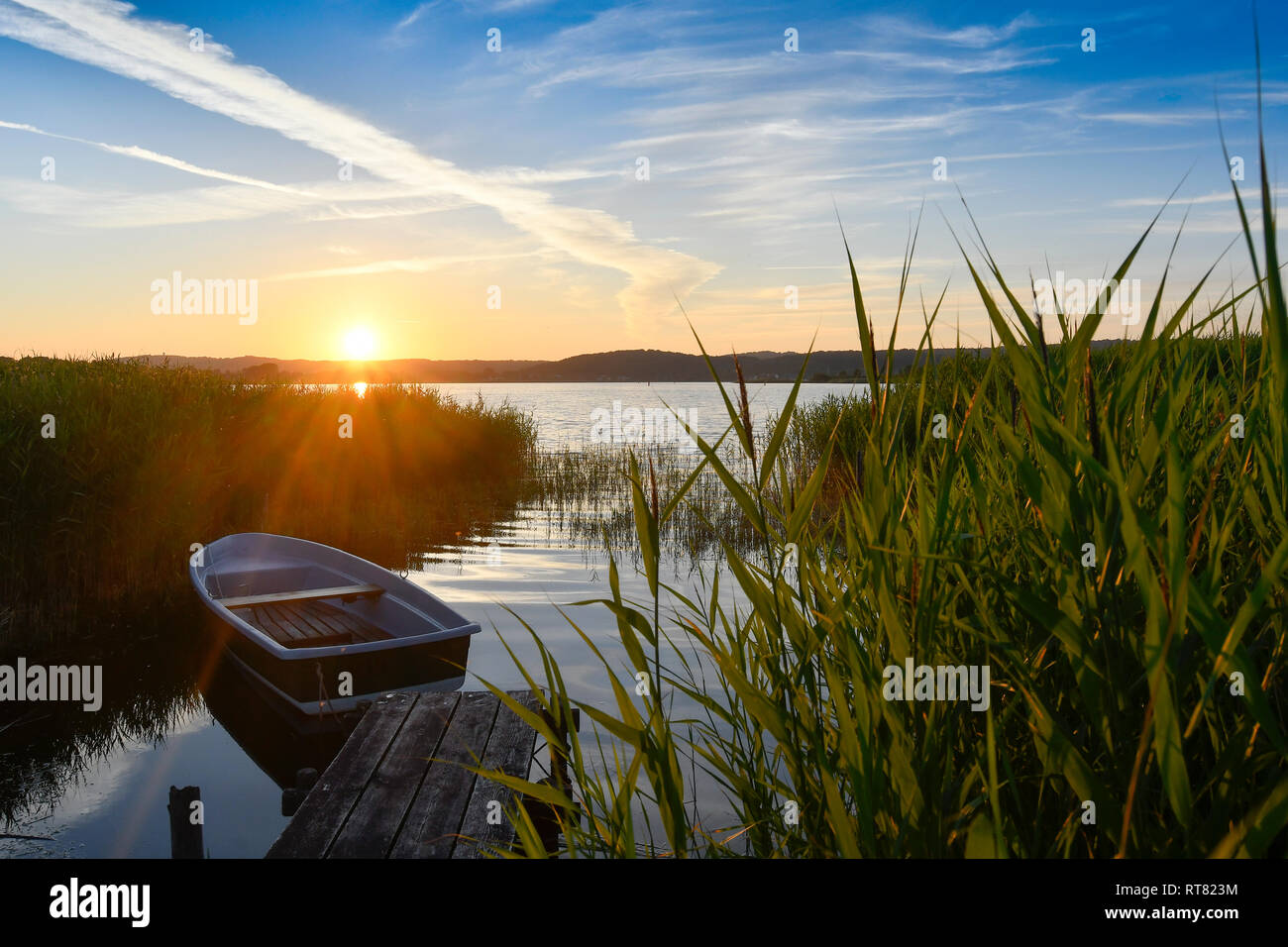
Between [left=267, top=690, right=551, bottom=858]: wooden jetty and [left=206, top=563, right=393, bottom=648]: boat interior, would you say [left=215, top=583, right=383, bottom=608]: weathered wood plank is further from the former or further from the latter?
[left=267, top=690, right=551, bottom=858]: wooden jetty

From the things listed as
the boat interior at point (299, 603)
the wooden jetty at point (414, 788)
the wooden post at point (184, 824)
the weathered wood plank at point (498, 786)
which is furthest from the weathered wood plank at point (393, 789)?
the boat interior at point (299, 603)

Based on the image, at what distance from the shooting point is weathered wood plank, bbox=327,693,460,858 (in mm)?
4032

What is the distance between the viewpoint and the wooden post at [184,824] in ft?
16.3

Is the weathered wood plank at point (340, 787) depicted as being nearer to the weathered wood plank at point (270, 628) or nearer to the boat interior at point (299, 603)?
the boat interior at point (299, 603)

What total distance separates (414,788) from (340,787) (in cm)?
46

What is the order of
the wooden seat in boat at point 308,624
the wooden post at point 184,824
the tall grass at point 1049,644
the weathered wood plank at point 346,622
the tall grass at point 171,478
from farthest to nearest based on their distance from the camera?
the tall grass at point 171,478
the weathered wood plank at point 346,622
the wooden seat in boat at point 308,624
the wooden post at point 184,824
the tall grass at point 1049,644

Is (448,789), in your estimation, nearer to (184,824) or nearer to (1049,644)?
(184,824)

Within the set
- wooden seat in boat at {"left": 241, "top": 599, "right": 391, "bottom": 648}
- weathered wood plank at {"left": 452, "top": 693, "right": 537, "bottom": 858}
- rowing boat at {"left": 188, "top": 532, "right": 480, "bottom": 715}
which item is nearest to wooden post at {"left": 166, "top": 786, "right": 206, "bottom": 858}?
rowing boat at {"left": 188, "top": 532, "right": 480, "bottom": 715}

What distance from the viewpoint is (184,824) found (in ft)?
16.4

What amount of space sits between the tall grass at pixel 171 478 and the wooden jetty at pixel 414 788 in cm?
638

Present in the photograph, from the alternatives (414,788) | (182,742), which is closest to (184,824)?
(414,788)

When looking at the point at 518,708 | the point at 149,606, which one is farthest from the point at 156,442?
the point at 518,708
